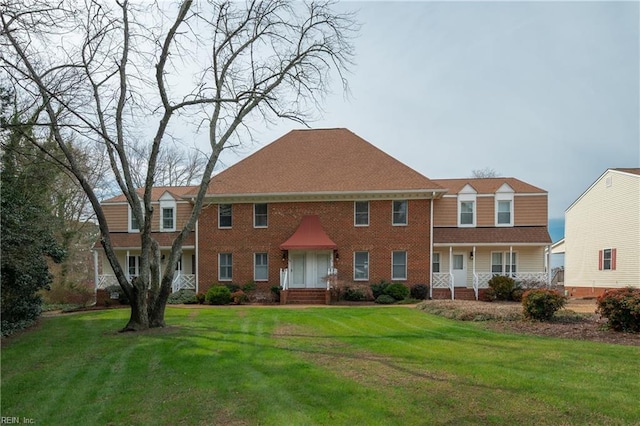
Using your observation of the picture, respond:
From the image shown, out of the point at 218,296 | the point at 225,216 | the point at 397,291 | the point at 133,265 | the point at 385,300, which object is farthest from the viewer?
the point at 133,265

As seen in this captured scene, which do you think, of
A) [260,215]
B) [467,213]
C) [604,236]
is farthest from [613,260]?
[260,215]

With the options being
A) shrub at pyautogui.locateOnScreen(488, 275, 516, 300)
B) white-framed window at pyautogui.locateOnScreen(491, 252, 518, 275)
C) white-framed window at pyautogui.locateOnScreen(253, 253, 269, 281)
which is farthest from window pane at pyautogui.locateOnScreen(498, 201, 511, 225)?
white-framed window at pyautogui.locateOnScreen(253, 253, 269, 281)

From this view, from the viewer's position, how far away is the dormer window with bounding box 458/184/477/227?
2423 centimetres

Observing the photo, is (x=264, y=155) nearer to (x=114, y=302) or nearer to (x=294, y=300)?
A: (x=294, y=300)

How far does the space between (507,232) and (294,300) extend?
11.6m

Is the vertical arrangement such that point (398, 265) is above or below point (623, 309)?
above

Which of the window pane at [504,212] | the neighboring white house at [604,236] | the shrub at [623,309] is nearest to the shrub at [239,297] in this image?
the window pane at [504,212]

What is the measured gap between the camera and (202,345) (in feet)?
32.0

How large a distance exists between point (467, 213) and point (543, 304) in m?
12.4

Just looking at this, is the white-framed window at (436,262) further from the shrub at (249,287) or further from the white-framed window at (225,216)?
the white-framed window at (225,216)

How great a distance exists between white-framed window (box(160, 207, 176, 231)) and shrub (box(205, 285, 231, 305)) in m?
6.15

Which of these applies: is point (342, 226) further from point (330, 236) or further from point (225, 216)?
point (225, 216)

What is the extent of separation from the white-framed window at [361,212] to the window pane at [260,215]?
4.71 meters

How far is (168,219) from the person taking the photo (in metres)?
25.8
